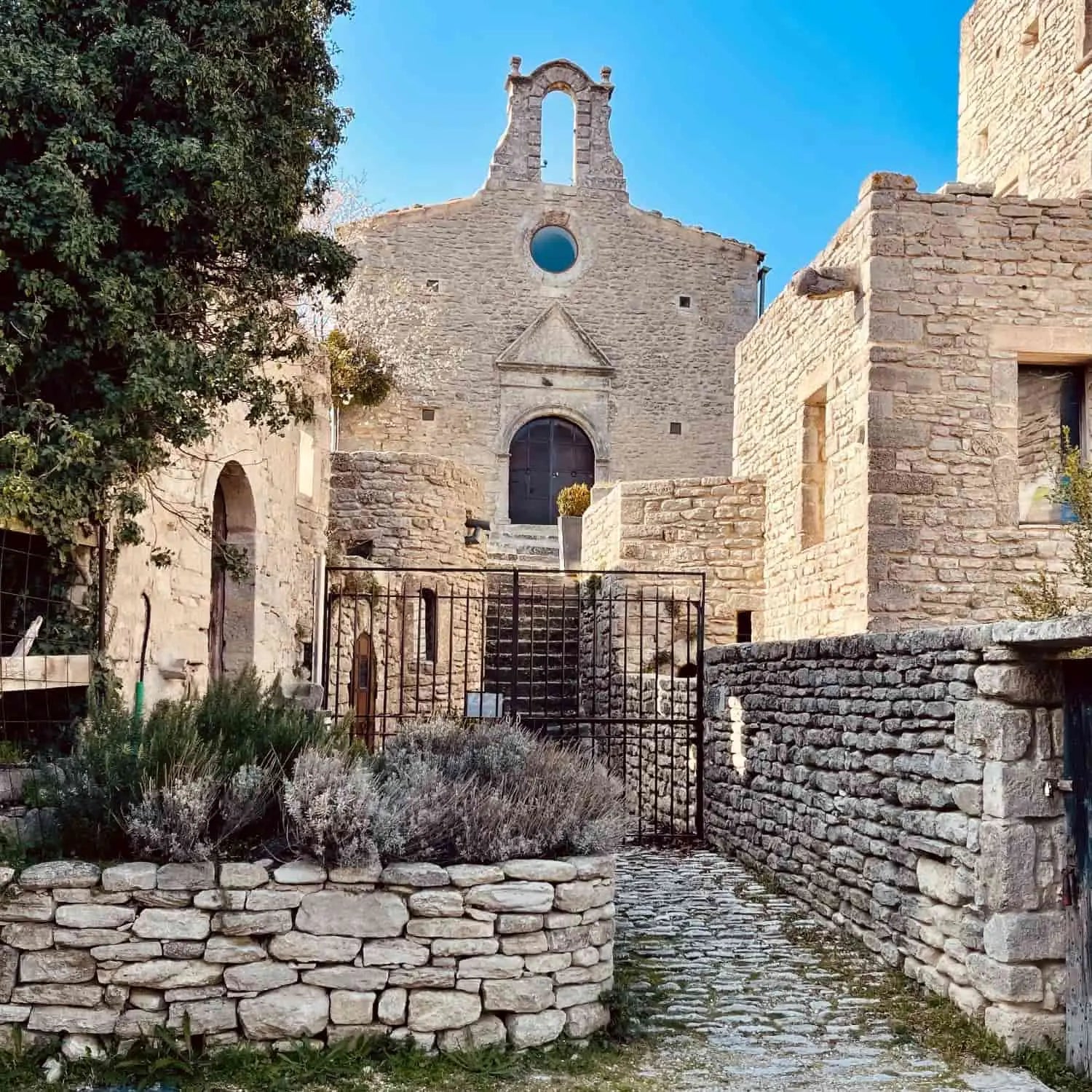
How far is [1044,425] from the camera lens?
31.2ft

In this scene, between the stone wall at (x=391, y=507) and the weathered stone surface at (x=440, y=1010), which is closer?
the weathered stone surface at (x=440, y=1010)

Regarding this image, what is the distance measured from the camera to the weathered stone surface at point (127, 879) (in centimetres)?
445

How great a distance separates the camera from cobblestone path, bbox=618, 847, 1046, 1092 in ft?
14.7

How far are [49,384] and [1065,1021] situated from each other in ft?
18.3

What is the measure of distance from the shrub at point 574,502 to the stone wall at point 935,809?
33.9ft

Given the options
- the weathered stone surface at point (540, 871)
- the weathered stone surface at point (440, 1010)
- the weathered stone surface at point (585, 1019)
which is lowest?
the weathered stone surface at point (585, 1019)

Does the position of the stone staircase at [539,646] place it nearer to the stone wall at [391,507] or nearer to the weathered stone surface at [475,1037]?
the stone wall at [391,507]

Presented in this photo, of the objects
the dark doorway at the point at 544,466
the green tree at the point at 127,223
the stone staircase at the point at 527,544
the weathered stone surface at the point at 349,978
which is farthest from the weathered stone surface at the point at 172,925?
the dark doorway at the point at 544,466

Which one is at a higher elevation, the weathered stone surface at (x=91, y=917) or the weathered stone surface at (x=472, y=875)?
the weathered stone surface at (x=472, y=875)

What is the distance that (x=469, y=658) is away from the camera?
1382 cm

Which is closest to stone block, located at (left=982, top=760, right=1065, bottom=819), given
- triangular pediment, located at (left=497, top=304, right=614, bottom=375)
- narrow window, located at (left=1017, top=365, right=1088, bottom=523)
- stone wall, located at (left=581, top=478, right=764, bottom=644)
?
narrow window, located at (left=1017, top=365, right=1088, bottom=523)

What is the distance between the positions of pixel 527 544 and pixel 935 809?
48.7ft

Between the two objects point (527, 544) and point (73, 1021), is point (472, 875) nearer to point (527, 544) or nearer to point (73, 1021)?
point (73, 1021)

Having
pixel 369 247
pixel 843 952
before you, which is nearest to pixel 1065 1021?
pixel 843 952
